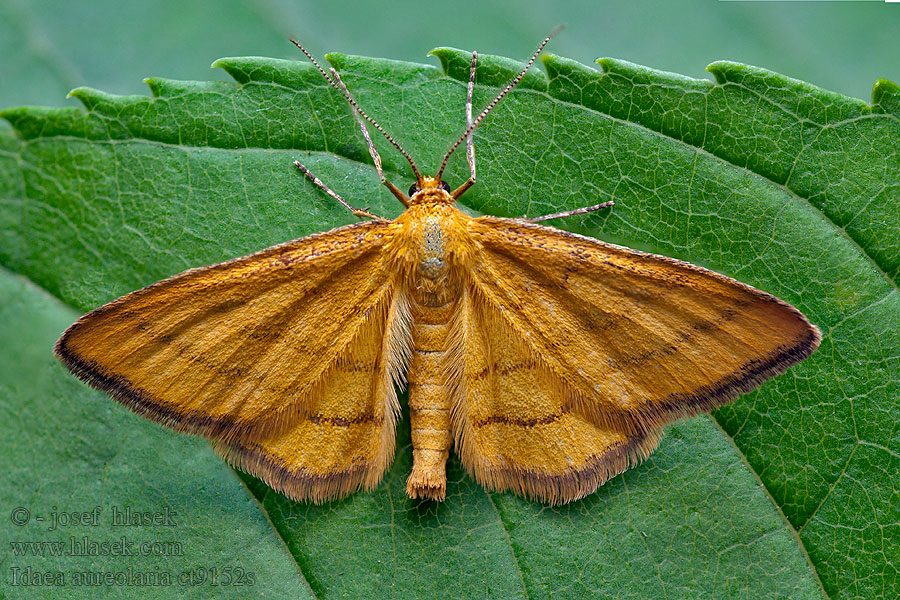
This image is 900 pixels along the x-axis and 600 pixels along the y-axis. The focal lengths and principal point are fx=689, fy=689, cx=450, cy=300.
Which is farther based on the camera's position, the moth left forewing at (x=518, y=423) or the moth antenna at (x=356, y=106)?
the moth antenna at (x=356, y=106)

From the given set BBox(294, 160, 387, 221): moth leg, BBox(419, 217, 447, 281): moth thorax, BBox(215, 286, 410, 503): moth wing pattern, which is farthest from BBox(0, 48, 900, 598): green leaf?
BBox(419, 217, 447, 281): moth thorax

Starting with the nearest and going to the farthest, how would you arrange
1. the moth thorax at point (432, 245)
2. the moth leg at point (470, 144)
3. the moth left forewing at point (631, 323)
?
the moth left forewing at point (631, 323)
the moth thorax at point (432, 245)
the moth leg at point (470, 144)

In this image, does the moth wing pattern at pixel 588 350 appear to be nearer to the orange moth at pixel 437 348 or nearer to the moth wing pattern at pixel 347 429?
the orange moth at pixel 437 348

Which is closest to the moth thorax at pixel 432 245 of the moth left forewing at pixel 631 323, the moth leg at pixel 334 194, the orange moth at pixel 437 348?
the orange moth at pixel 437 348

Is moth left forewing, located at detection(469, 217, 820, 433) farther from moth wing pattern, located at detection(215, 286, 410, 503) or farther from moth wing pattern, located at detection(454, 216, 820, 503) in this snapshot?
moth wing pattern, located at detection(215, 286, 410, 503)

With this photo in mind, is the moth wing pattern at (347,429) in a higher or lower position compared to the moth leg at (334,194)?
lower

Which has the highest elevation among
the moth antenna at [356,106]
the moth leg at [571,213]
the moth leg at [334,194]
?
the moth antenna at [356,106]

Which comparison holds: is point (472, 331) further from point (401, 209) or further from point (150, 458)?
point (150, 458)

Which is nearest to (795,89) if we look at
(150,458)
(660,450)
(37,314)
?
(660,450)
